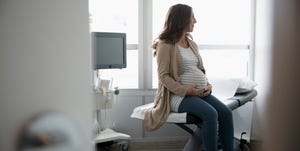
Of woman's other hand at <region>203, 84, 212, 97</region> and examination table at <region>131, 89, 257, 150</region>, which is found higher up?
woman's other hand at <region>203, 84, 212, 97</region>

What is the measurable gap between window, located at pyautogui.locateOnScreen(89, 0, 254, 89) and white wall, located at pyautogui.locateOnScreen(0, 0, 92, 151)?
57.0 inches

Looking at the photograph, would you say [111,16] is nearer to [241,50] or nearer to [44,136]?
[241,50]

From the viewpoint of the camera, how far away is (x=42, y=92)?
62cm

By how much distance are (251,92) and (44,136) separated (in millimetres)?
1485

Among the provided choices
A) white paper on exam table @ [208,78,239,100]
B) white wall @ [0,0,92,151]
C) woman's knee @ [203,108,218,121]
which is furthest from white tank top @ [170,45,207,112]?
white wall @ [0,0,92,151]

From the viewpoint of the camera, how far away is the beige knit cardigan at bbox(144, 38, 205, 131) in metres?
1.51

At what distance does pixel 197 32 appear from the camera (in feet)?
7.13

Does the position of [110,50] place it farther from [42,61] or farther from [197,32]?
[42,61]

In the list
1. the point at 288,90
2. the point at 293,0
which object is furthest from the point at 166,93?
the point at 293,0

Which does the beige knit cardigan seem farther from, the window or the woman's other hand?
the window

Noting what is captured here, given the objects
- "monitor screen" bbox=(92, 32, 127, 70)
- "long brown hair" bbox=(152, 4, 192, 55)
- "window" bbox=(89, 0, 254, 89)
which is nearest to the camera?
"long brown hair" bbox=(152, 4, 192, 55)

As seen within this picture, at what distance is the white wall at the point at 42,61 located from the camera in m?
0.59

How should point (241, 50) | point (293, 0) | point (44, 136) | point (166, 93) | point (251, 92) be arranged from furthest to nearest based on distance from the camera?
point (241, 50) → point (251, 92) → point (166, 93) → point (293, 0) → point (44, 136)

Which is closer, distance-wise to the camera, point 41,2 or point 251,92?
point 41,2
